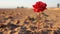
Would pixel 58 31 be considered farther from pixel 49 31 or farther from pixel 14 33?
pixel 14 33

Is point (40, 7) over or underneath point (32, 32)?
over

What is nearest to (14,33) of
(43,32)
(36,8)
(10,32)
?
(10,32)

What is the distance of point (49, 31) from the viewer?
898 centimetres

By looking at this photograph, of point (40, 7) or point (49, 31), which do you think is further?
point (49, 31)

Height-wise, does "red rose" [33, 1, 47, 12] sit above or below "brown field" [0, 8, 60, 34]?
above

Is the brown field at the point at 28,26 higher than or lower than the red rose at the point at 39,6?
lower


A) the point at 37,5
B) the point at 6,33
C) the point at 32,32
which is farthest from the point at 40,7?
the point at 6,33

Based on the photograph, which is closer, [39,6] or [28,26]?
[39,6]

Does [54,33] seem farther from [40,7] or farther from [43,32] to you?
[40,7]

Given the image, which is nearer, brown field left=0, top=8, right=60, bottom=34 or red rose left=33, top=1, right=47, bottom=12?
red rose left=33, top=1, right=47, bottom=12

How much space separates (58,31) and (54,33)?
0.36 metres

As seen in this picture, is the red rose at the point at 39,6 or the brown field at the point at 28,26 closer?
the red rose at the point at 39,6

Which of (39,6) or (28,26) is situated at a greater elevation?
(39,6)

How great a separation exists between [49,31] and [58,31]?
361mm
